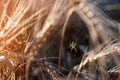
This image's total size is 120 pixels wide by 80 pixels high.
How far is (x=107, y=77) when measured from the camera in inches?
55.9

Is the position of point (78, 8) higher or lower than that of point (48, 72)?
higher

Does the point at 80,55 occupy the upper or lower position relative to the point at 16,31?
lower

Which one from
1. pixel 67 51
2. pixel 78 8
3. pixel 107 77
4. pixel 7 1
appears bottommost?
pixel 107 77

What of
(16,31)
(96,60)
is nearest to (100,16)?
(96,60)

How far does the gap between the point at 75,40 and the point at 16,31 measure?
43cm

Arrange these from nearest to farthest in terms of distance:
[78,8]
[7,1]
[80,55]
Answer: [78,8] → [7,1] → [80,55]

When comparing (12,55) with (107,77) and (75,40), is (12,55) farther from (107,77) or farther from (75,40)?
(75,40)

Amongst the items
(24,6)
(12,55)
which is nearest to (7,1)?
(24,6)

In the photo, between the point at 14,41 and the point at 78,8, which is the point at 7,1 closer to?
the point at 14,41

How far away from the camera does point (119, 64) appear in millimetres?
1410

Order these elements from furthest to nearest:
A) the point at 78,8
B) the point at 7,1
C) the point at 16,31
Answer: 1. the point at 7,1
2. the point at 16,31
3. the point at 78,8

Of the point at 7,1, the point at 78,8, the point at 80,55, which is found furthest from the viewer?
the point at 80,55

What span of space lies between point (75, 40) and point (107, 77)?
13.7 inches

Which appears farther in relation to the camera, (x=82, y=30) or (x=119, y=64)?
(x=82, y=30)
